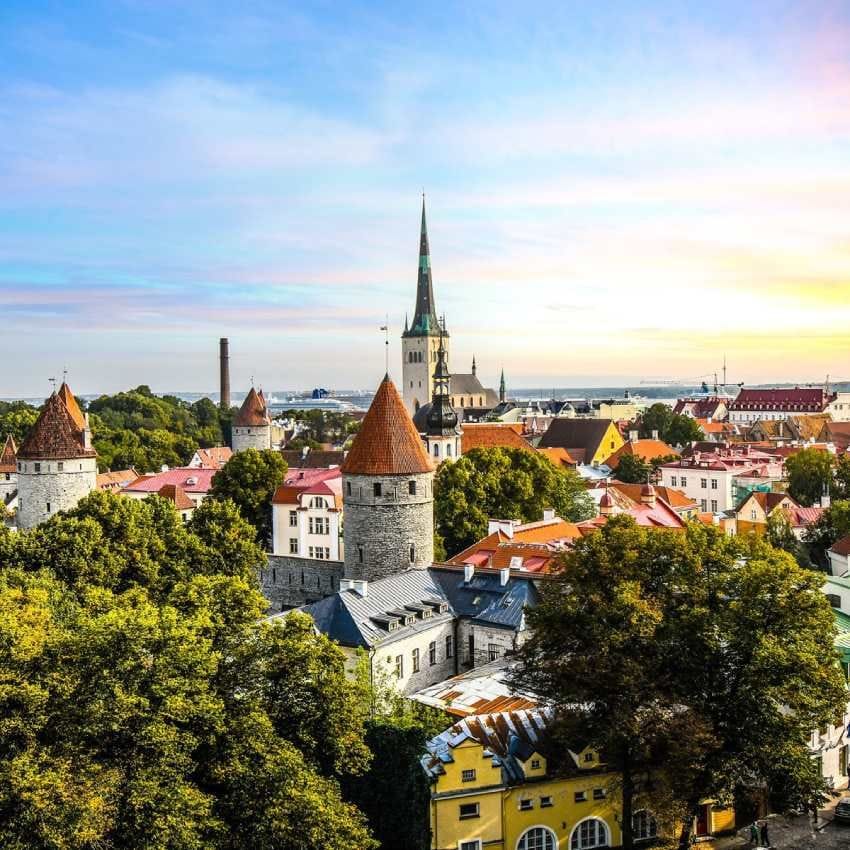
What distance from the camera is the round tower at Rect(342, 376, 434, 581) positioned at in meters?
36.1

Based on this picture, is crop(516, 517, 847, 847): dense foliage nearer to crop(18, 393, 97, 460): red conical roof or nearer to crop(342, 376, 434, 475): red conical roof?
crop(342, 376, 434, 475): red conical roof

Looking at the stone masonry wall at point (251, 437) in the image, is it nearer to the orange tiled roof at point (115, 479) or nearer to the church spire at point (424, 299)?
the orange tiled roof at point (115, 479)

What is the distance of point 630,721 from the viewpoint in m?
21.1

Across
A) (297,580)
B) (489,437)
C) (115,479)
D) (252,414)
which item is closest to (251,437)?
(252,414)

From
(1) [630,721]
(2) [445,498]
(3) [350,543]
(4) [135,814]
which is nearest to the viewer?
(4) [135,814]

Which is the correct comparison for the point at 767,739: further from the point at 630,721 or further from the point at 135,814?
the point at 135,814

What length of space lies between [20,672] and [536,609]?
11.9 meters

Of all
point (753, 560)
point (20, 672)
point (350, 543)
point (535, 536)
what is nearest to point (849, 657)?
point (753, 560)

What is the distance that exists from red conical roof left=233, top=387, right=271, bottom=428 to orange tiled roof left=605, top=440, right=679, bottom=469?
106ft

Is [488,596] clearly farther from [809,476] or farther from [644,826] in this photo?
[809,476]

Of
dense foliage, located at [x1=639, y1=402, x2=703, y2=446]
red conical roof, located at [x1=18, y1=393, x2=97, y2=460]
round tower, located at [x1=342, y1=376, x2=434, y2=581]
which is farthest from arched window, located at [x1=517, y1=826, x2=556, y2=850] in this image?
dense foliage, located at [x1=639, y1=402, x2=703, y2=446]

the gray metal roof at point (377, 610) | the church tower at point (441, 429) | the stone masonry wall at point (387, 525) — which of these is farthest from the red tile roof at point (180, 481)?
the gray metal roof at point (377, 610)

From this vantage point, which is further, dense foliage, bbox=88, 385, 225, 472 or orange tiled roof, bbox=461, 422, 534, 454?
dense foliage, bbox=88, 385, 225, 472

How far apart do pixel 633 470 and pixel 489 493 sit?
32.5 metres
